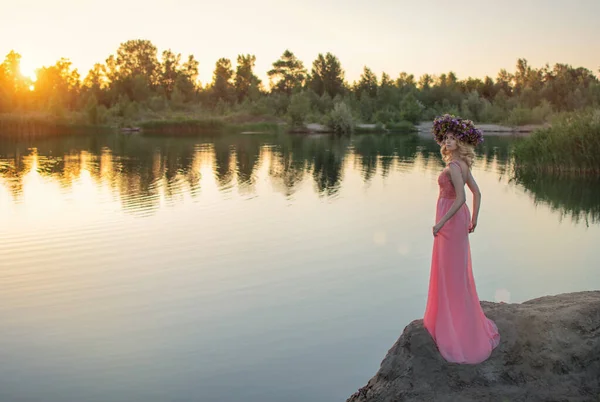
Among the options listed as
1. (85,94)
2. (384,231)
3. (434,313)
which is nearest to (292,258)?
(384,231)

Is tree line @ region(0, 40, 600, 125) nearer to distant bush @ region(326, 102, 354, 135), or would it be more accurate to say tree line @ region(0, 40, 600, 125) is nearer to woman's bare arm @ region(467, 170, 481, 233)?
distant bush @ region(326, 102, 354, 135)

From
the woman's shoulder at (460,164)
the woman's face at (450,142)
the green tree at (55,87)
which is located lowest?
the woman's shoulder at (460,164)

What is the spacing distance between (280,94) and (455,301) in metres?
86.4

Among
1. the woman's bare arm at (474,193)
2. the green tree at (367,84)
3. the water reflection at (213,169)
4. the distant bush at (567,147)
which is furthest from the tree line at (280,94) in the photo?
the woman's bare arm at (474,193)

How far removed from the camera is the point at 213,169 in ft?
97.2

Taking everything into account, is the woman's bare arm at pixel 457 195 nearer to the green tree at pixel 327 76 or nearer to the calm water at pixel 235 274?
the calm water at pixel 235 274

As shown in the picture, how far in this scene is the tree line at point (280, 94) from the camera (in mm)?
72125

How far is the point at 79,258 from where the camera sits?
40.6 ft

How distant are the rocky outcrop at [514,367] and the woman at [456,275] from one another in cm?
12

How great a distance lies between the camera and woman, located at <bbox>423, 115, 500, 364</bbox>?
5.68 m

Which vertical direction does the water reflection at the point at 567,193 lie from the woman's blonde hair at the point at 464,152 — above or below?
below

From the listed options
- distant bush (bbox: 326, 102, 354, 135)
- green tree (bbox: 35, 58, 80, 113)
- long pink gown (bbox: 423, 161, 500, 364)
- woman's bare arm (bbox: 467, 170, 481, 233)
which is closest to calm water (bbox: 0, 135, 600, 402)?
long pink gown (bbox: 423, 161, 500, 364)

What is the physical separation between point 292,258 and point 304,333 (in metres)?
4.13

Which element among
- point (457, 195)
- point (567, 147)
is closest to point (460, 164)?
point (457, 195)
